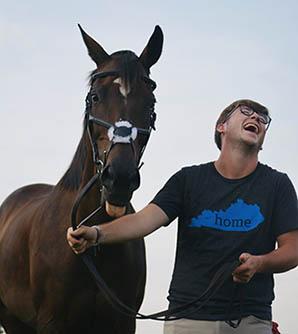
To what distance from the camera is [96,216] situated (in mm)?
5059

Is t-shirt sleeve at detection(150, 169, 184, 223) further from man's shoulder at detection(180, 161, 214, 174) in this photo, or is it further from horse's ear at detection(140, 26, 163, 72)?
horse's ear at detection(140, 26, 163, 72)

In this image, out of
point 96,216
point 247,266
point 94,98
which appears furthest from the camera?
point 96,216

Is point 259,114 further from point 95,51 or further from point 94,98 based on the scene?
point 95,51

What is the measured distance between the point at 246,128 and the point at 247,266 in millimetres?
813

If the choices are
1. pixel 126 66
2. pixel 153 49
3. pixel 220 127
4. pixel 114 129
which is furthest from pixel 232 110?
pixel 153 49

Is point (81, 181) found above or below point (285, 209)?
above

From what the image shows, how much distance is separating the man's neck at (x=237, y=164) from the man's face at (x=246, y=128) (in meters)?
0.06

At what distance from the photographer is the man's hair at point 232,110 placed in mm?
4051

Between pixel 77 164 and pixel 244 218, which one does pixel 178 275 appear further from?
pixel 77 164

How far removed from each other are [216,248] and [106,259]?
1.33 meters

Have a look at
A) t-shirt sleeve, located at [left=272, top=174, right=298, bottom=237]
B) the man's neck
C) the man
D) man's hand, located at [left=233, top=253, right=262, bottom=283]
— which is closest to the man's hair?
the man

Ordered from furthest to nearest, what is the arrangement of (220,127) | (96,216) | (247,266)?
(96,216) < (220,127) < (247,266)

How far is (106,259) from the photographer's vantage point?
201 inches

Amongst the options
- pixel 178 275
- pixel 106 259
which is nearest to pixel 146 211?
pixel 178 275
